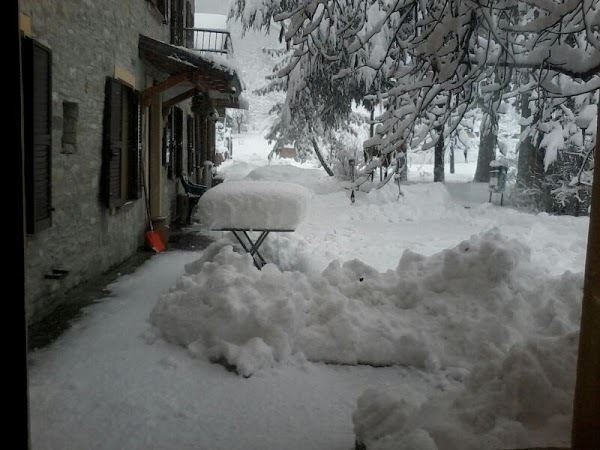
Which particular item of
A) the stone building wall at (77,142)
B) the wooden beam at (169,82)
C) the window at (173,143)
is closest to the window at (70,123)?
the stone building wall at (77,142)

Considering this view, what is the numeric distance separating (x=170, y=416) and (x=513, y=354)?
6.44 ft

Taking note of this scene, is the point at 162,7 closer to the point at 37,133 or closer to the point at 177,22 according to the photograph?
the point at 177,22

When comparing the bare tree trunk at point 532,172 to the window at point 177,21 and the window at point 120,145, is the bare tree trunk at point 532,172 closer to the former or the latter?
the window at point 177,21

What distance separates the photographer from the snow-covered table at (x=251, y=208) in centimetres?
655

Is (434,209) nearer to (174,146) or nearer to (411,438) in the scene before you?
(174,146)

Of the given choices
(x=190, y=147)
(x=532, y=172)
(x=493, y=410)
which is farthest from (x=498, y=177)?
(x=493, y=410)

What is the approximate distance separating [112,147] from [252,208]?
1.99 meters

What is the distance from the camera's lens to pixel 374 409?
108 inches

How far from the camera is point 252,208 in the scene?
659 cm

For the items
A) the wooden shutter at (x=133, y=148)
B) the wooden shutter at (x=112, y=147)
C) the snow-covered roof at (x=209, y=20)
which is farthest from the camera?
the snow-covered roof at (x=209, y=20)

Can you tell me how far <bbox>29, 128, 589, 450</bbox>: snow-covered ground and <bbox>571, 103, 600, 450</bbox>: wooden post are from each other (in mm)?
409

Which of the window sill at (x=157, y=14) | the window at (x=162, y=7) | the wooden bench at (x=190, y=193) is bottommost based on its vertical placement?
the wooden bench at (x=190, y=193)

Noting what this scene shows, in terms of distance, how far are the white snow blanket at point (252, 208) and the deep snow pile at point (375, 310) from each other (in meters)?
1.07

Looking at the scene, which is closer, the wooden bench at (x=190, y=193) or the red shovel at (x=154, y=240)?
the red shovel at (x=154, y=240)
